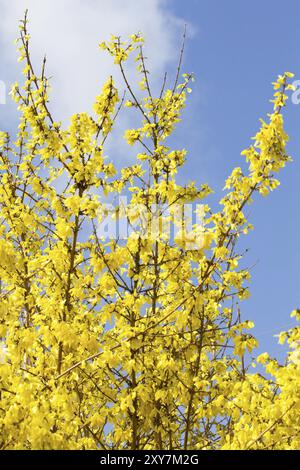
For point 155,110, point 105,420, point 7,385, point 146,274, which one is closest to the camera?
point 7,385

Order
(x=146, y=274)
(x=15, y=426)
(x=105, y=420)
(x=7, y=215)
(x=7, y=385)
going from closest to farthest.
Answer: (x=15, y=426), (x=7, y=385), (x=105, y=420), (x=146, y=274), (x=7, y=215)

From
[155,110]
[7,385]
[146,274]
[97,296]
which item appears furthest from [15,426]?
[155,110]

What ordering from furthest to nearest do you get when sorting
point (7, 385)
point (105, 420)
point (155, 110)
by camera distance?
point (155, 110) < point (105, 420) < point (7, 385)

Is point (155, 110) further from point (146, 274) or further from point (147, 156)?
point (146, 274)

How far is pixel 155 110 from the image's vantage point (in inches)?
384

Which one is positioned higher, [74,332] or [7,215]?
[7,215]

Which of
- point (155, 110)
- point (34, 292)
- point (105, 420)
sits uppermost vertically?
point (155, 110)

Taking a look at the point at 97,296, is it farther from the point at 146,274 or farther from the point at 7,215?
the point at 7,215

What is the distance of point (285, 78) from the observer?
26.7 ft

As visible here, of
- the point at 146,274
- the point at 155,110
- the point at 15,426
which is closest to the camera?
the point at 15,426

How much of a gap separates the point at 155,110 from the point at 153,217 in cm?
201

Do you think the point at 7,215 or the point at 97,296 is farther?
the point at 7,215

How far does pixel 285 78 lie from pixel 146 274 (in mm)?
2962
